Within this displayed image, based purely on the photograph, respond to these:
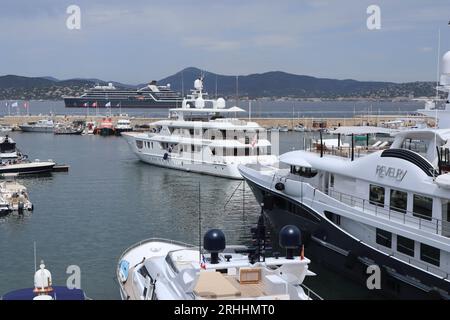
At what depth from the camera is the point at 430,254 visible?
1655 cm

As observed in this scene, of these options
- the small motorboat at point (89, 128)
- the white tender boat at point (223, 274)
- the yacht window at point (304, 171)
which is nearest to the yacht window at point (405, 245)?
the white tender boat at point (223, 274)

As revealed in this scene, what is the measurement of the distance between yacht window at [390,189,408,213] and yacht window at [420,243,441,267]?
1.40m

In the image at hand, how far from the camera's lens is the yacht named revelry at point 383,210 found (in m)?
16.4

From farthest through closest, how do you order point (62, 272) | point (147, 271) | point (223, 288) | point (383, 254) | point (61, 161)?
1. point (61, 161)
2. point (62, 272)
3. point (383, 254)
4. point (147, 271)
5. point (223, 288)

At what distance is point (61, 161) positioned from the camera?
187 ft

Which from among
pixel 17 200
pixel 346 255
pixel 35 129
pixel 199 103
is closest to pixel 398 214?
pixel 346 255

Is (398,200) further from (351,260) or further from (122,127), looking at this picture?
(122,127)

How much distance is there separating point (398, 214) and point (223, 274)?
7013 mm

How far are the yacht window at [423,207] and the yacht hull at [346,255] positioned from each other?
1509 millimetres

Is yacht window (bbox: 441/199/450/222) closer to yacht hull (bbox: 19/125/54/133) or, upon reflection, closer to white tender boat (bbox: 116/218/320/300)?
white tender boat (bbox: 116/218/320/300)

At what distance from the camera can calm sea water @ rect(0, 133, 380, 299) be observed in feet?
68.1

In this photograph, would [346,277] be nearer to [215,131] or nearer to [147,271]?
[147,271]
